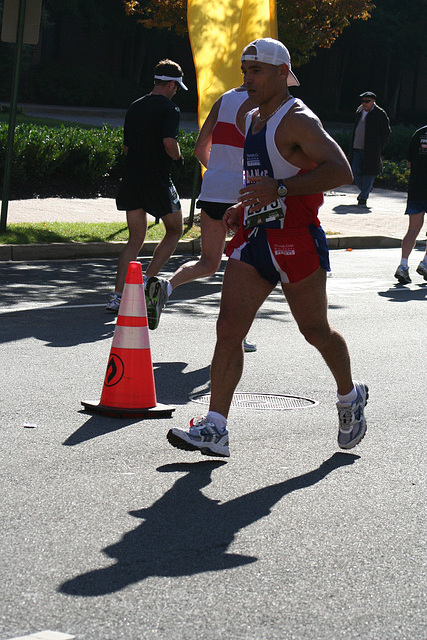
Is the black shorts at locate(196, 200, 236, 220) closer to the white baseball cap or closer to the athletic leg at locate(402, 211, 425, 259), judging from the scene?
the white baseball cap

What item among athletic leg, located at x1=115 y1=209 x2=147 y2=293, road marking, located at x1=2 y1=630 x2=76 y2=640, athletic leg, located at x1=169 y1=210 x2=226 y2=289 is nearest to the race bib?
road marking, located at x1=2 y1=630 x2=76 y2=640

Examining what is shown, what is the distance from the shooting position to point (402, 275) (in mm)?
12211

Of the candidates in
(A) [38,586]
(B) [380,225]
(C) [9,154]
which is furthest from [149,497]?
(B) [380,225]

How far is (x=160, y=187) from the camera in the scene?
387 inches

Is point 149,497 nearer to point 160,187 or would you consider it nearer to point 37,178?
point 160,187

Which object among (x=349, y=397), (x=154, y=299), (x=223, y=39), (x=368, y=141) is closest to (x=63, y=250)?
(x=223, y=39)

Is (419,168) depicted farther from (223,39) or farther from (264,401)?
(264,401)

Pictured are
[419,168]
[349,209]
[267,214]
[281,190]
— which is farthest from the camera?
[349,209]

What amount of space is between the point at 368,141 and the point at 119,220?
6.62 meters

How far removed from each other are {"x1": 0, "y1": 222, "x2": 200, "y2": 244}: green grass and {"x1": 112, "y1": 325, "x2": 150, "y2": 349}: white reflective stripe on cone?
7.05 meters

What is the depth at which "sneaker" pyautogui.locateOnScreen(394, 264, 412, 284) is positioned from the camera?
12195 millimetres

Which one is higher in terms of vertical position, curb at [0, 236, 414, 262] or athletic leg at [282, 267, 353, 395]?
athletic leg at [282, 267, 353, 395]

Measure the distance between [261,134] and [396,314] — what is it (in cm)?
522

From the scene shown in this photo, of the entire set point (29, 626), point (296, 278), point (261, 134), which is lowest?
point (29, 626)
